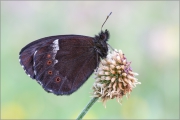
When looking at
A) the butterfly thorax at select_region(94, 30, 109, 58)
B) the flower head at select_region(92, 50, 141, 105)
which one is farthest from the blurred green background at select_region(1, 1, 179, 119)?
the flower head at select_region(92, 50, 141, 105)

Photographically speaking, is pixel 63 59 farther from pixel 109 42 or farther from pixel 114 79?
pixel 109 42

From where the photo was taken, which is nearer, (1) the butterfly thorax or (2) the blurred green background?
(1) the butterfly thorax

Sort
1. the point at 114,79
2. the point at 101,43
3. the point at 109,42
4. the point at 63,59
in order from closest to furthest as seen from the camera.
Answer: the point at 114,79, the point at 101,43, the point at 63,59, the point at 109,42

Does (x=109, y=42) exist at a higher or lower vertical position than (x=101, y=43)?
higher

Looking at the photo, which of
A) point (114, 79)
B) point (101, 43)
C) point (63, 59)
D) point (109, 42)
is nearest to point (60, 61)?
point (63, 59)

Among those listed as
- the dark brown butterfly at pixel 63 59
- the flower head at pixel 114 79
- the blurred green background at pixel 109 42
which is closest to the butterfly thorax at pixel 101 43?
the dark brown butterfly at pixel 63 59

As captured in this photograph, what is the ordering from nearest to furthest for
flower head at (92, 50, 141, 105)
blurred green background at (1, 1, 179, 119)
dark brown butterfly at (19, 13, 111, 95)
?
flower head at (92, 50, 141, 105)
dark brown butterfly at (19, 13, 111, 95)
blurred green background at (1, 1, 179, 119)

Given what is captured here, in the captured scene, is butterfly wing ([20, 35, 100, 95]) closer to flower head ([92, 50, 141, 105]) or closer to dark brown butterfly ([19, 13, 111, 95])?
dark brown butterfly ([19, 13, 111, 95])

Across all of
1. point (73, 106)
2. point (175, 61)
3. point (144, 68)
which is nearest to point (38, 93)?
point (73, 106)
